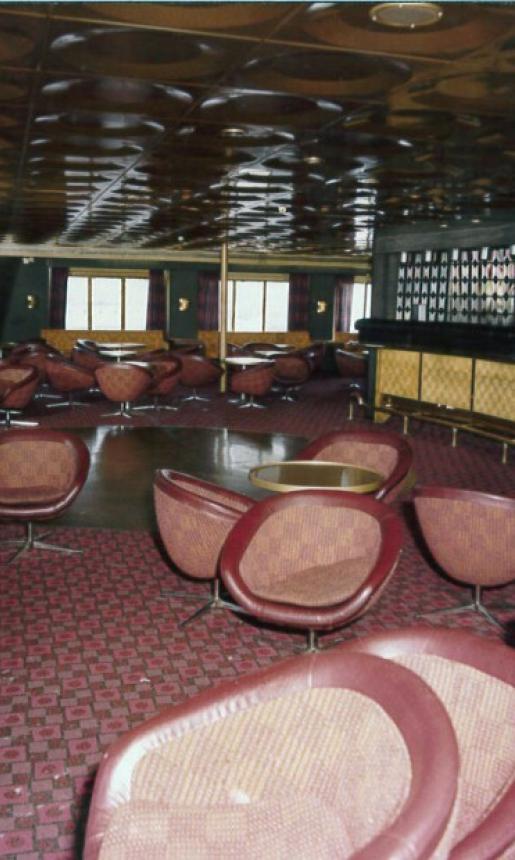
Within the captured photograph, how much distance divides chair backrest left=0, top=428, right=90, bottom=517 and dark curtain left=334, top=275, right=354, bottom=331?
18.9m

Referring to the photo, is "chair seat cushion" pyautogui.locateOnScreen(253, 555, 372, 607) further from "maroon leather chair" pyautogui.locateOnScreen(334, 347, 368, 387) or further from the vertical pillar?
"maroon leather chair" pyautogui.locateOnScreen(334, 347, 368, 387)

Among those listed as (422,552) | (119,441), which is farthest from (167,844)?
(119,441)

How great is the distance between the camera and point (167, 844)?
1927 mm

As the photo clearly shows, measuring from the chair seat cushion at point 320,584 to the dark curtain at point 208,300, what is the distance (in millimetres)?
19535

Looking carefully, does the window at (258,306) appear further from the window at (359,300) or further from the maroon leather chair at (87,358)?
the maroon leather chair at (87,358)

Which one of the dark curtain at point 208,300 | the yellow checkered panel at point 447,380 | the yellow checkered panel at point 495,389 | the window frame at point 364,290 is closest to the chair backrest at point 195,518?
the yellow checkered panel at point 495,389

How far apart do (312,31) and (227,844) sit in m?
3.48

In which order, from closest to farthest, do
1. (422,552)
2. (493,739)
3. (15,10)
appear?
(493,739) → (15,10) → (422,552)

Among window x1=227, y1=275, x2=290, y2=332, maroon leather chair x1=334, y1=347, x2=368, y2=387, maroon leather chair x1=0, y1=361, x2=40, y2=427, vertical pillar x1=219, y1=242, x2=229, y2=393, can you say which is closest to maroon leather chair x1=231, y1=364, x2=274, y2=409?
vertical pillar x1=219, y1=242, x2=229, y2=393

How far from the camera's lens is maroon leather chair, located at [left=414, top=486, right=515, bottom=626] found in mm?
4270

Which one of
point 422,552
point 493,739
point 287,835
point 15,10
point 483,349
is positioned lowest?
point 422,552

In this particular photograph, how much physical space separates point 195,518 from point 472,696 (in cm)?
223

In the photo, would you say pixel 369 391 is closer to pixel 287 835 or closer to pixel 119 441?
pixel 119 441

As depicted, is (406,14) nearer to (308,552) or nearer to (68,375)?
(308,552)
